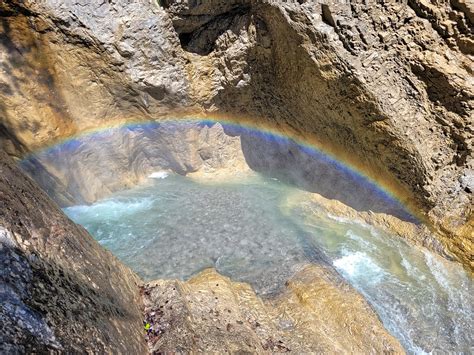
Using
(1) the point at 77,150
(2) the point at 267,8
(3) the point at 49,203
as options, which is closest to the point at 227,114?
(2) the point at 267,8

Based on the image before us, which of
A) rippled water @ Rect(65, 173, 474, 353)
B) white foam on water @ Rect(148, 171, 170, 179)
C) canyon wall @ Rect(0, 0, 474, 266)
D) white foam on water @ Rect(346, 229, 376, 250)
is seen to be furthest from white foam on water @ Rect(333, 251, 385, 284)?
white foam on water @ Rect(148, 171, 170, 179)

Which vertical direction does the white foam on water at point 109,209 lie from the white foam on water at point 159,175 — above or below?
below

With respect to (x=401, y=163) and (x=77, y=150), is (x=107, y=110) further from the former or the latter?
(x=401, y=163)

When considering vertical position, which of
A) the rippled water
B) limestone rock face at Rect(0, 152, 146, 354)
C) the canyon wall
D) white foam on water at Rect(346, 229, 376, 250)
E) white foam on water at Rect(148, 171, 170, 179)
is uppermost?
the canyon wall

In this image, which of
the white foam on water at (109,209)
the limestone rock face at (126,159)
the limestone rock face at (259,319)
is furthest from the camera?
the white foam on water at (109,209)

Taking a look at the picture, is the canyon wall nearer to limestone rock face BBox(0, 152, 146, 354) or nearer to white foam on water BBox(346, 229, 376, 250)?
white foam on water BBox(346, 229, 376, 250)

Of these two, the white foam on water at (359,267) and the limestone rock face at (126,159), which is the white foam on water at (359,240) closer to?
the white foam on water at (359,267)

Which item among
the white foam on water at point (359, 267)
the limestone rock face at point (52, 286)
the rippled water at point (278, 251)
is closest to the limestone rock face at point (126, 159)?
the rippled water at point (278, 251)
